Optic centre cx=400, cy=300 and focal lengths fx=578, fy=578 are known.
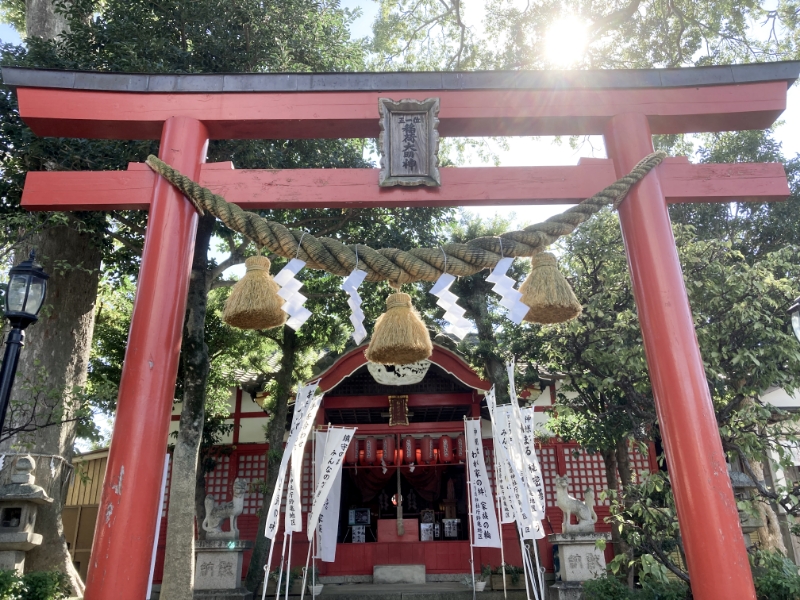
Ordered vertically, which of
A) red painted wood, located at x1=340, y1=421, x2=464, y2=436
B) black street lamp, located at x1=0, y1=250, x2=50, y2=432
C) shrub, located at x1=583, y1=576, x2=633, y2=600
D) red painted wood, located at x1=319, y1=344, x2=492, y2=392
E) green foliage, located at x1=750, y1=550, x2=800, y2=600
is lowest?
shrub, located at x1=583, y1=576, x2=633, y2=600

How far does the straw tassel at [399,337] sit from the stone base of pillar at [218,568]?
7247 millimetres

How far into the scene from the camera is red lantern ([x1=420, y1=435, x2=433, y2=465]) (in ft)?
37.6

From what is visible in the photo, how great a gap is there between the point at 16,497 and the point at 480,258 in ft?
21.3

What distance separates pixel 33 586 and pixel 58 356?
2.99 meters

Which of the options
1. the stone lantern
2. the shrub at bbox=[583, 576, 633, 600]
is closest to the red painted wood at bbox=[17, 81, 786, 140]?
the stone lantern

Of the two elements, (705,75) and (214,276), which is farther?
(214,276)

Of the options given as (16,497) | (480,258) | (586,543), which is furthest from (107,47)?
(586,543)

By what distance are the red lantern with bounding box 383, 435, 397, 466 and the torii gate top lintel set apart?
826cm

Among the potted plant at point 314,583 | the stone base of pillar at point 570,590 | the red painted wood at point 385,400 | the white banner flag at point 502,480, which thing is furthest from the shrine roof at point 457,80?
the red painted wood at point 385,400

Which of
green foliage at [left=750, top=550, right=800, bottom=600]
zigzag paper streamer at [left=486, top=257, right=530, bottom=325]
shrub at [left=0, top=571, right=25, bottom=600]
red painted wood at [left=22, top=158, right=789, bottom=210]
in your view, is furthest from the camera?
shrub at [left=0, top=571, right=25, bottom=600]

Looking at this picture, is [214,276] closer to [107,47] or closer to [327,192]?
[107,47]

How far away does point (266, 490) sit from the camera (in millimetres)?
10484

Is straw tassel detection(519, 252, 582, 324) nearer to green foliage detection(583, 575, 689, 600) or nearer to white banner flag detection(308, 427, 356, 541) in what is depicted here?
green foliage detection(583, 575, 689, 600)

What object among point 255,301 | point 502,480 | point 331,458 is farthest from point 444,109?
point 331,458
